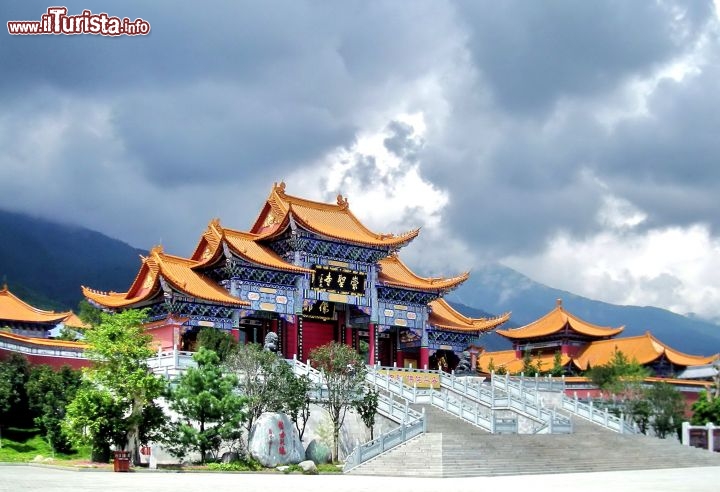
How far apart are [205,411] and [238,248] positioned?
1369cm

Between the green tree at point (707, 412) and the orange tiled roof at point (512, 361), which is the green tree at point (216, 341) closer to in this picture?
the orange tiled roof at point (512, 361)

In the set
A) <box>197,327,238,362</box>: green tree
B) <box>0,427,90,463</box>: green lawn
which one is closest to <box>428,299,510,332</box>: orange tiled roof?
<box>197,327,238,362</box>: green tree

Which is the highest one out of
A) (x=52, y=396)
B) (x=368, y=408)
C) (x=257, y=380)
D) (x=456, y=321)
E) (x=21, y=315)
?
(x=21, y=315)

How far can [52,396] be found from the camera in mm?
29625

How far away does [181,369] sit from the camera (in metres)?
31.0

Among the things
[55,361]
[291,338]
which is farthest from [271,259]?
[55,361]

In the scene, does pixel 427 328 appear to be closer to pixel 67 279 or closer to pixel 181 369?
pixel 181 369

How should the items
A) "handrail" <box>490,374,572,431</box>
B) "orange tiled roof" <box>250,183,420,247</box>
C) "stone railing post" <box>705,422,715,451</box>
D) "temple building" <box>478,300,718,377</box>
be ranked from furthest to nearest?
"temple building" <box>478,300,718,377</box>, "orange tiled roof" <box>250,183,420,247</box>, "stone railing post" <box>705,422,715,451</box>, "handrail" <box>490,374,572,431</box>

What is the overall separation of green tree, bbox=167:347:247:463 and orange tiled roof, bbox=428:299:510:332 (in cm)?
2089

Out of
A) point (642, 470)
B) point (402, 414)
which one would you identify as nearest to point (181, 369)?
point (402, 414)

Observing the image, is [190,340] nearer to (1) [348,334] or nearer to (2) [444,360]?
(1) [348,334]

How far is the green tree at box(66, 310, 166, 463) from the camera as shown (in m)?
25.7

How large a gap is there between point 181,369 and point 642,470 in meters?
15.5

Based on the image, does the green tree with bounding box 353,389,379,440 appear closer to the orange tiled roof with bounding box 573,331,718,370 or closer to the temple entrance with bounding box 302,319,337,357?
the temple entrance with bounding box 302,319,337,357
